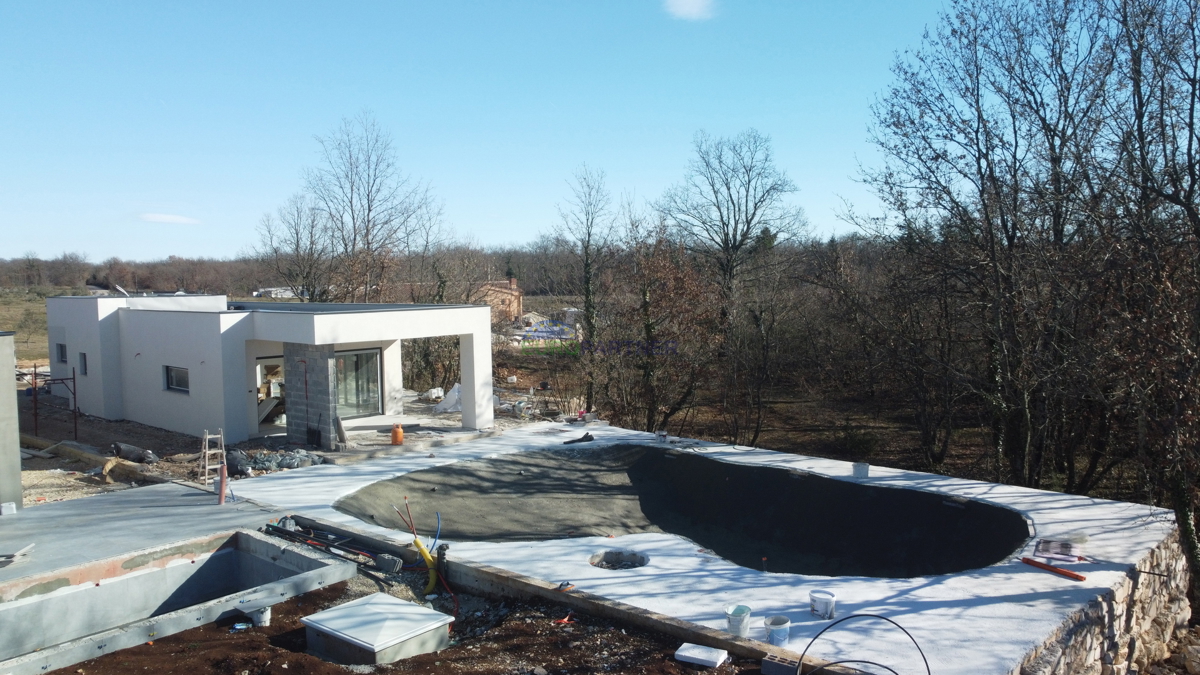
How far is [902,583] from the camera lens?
7840 millimetres

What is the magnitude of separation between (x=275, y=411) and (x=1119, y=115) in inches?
632

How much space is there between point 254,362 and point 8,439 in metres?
5.16

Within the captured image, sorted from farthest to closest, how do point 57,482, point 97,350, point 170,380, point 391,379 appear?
1. point 97,350
2. point 391,379
3. point 170,380
4. point 57,482

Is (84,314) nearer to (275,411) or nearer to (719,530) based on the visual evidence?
(275,411)

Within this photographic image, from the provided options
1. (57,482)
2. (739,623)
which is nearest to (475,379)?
(57,482)

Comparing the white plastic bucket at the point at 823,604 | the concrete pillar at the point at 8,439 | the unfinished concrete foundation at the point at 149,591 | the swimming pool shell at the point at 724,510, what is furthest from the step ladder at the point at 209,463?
the white plastic bucket at the point at 823,604

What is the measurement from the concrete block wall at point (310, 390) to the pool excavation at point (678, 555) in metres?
1.57

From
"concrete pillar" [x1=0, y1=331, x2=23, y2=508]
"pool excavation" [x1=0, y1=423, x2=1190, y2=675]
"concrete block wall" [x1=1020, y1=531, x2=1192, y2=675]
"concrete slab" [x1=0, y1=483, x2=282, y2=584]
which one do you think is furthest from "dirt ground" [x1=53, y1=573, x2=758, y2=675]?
"concrete pillar" [x1=0, y1=331, x2=23, y2=508]

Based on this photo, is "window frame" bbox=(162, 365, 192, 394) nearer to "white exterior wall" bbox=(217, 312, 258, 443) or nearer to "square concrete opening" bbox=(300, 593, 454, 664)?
"white exterior wall" bbox=(217, 312, 258, 443)

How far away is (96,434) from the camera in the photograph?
1636 centimetres

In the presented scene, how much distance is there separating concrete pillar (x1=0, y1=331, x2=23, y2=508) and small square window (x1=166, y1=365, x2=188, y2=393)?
5.16 m

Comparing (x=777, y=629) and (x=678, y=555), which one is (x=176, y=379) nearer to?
(x=678, y=555)

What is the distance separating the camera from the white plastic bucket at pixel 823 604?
22.5 ft

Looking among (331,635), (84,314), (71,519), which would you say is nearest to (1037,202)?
(331,635)
